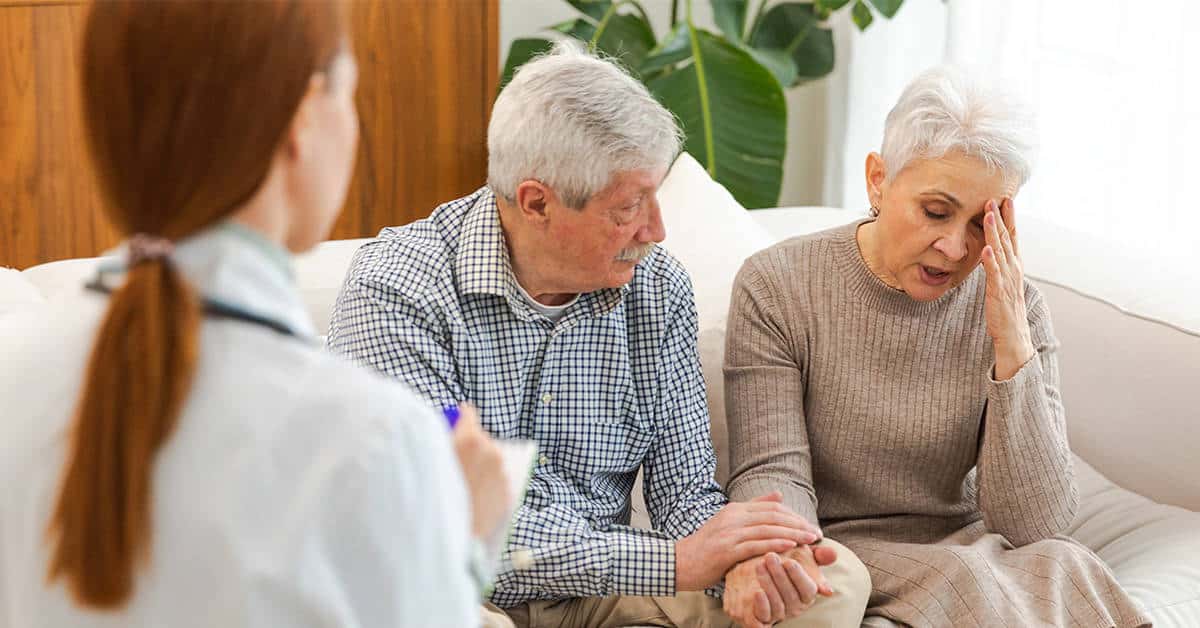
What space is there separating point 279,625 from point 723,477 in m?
1.35

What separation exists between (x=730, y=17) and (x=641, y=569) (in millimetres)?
2181

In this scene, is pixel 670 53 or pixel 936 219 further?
pixel 670 53

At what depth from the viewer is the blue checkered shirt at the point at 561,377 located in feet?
5.40

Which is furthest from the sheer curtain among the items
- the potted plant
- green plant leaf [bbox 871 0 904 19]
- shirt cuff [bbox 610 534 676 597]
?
shirt cuff [bbox 610 534 676 597]

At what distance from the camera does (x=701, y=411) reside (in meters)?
1.87

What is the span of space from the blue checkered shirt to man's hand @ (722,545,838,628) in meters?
0.09

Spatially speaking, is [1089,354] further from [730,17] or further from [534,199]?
[730,17]

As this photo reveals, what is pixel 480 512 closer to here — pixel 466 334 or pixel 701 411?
pixel 466 334

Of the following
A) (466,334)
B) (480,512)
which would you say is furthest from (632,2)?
(480,512)

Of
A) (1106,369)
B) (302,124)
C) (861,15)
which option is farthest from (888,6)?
(302,124)

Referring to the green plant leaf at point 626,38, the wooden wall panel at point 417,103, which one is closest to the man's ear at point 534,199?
the wooden wall panel at point 417,103

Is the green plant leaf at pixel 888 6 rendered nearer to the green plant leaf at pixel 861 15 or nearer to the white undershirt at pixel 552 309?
the green plant leaf at pixel 861 15

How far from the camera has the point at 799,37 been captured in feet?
11.7

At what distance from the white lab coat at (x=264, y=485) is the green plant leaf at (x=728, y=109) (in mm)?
2478
